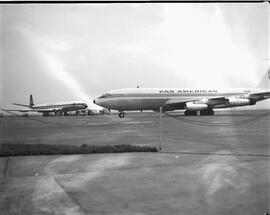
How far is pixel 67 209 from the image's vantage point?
3.56 metres

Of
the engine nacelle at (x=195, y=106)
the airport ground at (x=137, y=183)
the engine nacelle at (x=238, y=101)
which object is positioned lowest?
the airport ground at (x=137, y=183)

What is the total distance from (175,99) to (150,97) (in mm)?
2710

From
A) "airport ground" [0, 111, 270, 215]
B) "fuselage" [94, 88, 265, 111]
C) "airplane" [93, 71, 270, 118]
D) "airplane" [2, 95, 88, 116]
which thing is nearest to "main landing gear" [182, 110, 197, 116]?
"airplane" [93, 71, 270, 118]

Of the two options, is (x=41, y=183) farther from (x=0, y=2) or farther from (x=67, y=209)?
(x=0, y=2)

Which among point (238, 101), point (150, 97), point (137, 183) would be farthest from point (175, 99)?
point (137, 183)

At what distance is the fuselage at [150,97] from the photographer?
28.5 metres

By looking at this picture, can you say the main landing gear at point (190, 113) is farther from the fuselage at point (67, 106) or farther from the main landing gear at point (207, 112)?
the fuselage at point (67, 106)

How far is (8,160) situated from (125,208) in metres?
4.14

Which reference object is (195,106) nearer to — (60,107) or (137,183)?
(137,183)

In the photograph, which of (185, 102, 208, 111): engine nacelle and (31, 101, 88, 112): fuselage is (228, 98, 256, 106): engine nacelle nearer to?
(185, 102, 208, 111): engine nacelle

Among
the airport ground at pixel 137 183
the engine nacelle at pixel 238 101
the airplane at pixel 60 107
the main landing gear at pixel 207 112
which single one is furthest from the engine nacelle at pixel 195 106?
the airplane at pixel 60 107

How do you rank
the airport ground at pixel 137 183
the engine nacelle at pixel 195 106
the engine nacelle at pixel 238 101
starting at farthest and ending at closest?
the engine nacelle at pixel 238 101 < the engine nacelle at pixel 195 106 < the airport ground at pixel 137 183

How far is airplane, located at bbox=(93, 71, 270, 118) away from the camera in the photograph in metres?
28.6

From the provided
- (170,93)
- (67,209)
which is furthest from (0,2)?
(170,93)
